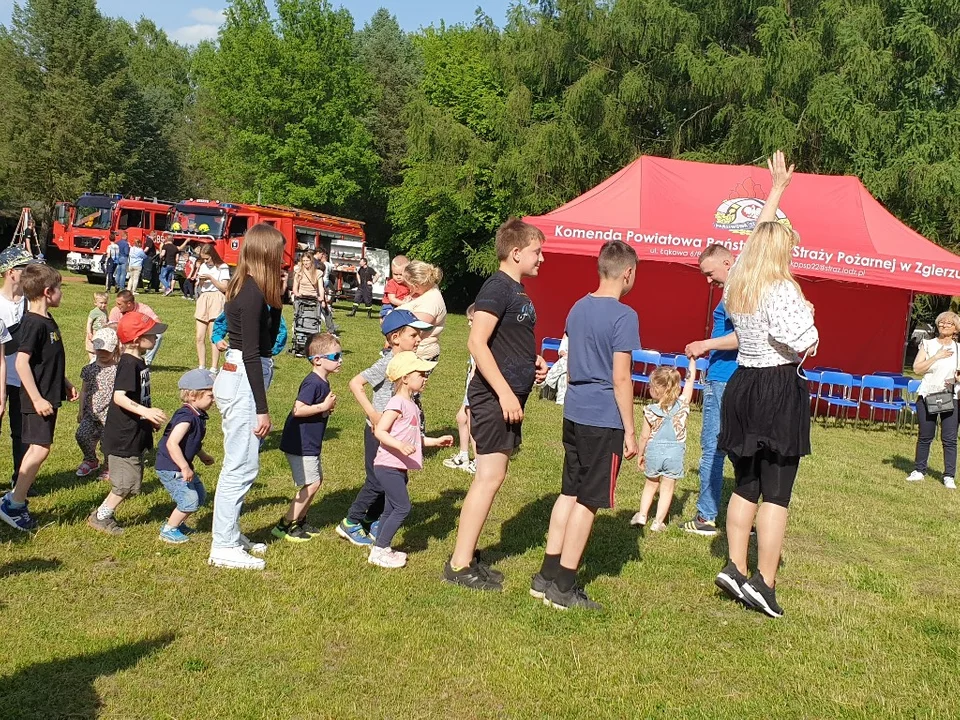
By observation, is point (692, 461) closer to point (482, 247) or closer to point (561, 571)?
point (561, 571)

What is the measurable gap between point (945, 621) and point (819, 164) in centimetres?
1895

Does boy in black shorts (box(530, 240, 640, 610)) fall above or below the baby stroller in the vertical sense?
above

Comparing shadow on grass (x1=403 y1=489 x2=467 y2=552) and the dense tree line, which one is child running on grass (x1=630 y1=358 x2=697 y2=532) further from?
the dense tree line

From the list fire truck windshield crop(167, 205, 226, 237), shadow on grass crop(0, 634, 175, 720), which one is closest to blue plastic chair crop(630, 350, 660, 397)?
shadow on grass crop(0, 634, 175, 720)

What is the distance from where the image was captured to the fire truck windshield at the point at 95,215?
29.0 meters

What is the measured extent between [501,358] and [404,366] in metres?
0.71

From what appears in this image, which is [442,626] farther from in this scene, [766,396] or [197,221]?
[197,221]

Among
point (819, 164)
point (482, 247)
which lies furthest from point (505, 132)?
point (819, 164)

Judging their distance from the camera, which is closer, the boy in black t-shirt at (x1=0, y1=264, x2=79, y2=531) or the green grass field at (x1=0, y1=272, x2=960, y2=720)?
the green grass field at (x1=0, y1=272, x2=960, y2=720)

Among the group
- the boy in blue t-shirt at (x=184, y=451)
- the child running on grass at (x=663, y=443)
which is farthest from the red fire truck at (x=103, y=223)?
the child running on grass at (x=663, y=443)

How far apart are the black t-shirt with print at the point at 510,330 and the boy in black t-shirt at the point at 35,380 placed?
285cm

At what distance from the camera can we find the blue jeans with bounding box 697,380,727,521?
6.34 meters

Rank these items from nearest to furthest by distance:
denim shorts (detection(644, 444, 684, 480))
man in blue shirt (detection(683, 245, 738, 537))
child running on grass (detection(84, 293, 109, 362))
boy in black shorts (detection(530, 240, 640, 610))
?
boy in black shorts (detection(530, 240, 640, 610)) → man in blue shirt (detection(683, 245, 738, 537)) → denim shorts (detection(644, 444, 684, 480)) → child running on grass (detection(84, 293, 109, 362))

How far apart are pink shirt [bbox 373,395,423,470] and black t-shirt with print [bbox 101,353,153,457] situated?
A: 1.52m
